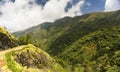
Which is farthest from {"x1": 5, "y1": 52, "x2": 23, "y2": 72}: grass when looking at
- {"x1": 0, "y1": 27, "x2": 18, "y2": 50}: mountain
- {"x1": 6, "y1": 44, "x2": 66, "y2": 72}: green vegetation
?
{"x1": 0, "y1": 27, "x2": 18, "y2": 50}: mountain

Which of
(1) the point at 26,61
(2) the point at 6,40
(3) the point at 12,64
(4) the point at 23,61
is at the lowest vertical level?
(1) the point at 26,61

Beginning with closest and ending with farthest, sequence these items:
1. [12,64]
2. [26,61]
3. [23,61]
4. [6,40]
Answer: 1. [12,64]
2. [23,61]
3. [26,61]
4. [6,40]

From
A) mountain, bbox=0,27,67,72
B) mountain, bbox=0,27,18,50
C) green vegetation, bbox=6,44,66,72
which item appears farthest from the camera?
mountain, bbox=0,27,18,50

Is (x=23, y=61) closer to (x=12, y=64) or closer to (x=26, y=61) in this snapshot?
(x=26, y=61)

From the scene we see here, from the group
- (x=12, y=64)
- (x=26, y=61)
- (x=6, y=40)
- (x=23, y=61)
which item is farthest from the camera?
(x=6, y=40)

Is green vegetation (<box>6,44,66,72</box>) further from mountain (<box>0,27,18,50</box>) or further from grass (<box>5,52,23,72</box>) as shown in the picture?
mountain (<box>0,27,18,50</box>)

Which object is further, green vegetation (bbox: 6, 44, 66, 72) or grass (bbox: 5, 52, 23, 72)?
green vegetation (bbox: 6, 44, 66, 72)

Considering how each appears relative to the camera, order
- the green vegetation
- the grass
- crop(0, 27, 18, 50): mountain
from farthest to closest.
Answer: crop(0, 27, 18, 50): mountain, the green vegetation, the grass

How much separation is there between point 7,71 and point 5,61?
5.39m

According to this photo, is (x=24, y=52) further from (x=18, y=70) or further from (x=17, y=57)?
(x=18, y=70)

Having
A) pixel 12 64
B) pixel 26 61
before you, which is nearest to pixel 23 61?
pixel 26 61

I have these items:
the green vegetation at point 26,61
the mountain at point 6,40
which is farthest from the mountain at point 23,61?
the mountain at point 6,40

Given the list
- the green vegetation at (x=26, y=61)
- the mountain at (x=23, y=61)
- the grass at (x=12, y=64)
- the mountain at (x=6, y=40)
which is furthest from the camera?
the mountain at (x=6, y=40)

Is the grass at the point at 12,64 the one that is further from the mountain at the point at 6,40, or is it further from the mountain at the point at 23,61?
the mountain at the point at 6,40
